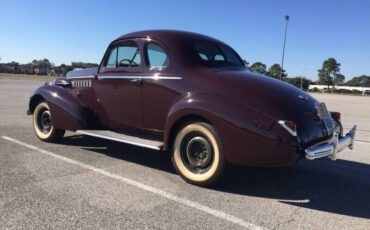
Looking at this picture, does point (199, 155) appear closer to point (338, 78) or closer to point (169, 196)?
point (169, 196)

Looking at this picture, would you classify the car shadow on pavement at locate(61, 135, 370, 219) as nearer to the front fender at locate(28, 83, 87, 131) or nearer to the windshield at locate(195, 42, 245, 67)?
the front fender at locate(28, 83, 87, 131)

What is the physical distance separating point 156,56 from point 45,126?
2.94 metres

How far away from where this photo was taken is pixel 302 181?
5527 mm

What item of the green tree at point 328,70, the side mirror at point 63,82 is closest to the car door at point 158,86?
the side mirror at point 63,82

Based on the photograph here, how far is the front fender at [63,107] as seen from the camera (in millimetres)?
6613

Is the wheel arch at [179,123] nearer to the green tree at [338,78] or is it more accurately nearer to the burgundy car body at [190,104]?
the burgundy car body at [190,104]

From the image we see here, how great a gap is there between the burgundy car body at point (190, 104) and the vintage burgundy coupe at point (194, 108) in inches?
0.4

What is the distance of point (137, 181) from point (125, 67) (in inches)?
74.2

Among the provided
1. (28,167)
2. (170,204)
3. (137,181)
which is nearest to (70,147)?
(28,167)

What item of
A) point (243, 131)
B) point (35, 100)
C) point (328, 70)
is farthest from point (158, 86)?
point (328, 70)

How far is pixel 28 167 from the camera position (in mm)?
5578

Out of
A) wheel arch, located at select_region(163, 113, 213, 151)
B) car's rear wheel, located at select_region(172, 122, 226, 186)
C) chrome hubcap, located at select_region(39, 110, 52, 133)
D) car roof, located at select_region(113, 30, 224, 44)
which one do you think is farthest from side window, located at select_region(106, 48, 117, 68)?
car's rear wheel, located at select_region(172, 122, 226, 186)

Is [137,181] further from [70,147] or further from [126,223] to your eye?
[70,147]

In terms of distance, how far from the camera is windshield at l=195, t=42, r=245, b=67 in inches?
226
